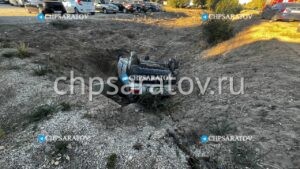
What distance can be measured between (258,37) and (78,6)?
1733cm

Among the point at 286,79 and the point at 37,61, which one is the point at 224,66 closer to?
the point at 286,79

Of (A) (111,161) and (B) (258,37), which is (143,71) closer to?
(A) (111,161)

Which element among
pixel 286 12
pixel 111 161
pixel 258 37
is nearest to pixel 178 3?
pixel 286 12

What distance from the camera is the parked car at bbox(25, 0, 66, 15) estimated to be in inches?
820

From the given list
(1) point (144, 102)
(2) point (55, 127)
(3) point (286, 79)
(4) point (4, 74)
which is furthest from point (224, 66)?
(4) point (4, 74)

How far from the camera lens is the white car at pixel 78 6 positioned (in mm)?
22719

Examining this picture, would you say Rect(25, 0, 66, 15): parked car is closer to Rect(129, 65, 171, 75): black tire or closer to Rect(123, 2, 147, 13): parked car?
Rect(123, 2, 147, 13): parked car

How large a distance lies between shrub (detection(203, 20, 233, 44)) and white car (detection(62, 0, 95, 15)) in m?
13.8

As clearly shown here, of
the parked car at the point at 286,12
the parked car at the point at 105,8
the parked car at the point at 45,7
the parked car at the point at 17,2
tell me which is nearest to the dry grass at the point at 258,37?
the parked car at the point at 286,12

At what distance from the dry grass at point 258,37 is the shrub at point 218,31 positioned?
587mm

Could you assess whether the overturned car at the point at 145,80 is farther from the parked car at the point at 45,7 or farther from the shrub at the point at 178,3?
the shrub at the point at 178,3

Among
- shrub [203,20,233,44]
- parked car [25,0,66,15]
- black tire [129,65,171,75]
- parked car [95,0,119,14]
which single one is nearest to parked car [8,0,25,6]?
parked car [25,0,66,15]

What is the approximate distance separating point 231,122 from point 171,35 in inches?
609

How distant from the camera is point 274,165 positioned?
5.18 metres
